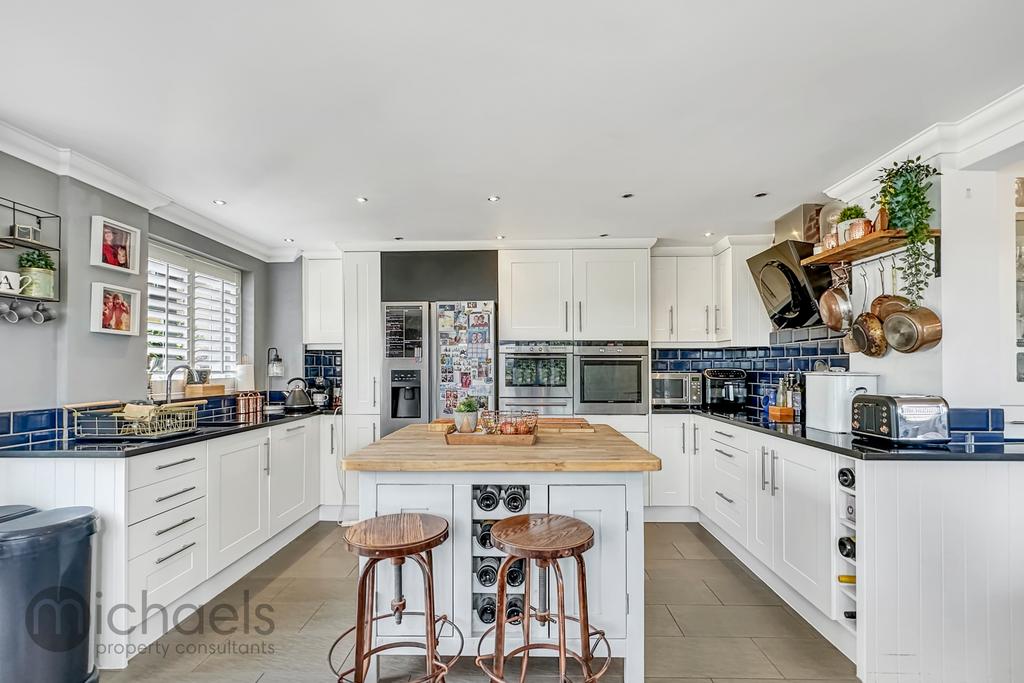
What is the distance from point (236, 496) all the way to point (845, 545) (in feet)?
10.5

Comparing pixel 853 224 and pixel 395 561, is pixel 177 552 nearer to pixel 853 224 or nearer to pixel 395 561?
pixel 395 561

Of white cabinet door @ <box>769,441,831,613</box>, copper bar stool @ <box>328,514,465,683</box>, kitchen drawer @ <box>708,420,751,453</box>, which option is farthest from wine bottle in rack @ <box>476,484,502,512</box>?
kitchen drawer @ <box>708,420,751,453</box>

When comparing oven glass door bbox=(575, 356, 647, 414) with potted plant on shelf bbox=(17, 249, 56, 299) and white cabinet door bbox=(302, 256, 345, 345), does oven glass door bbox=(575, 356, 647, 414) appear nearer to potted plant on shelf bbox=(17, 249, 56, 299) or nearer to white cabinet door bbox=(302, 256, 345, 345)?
white cabinet door bbox=(302, 256, 345, 345)

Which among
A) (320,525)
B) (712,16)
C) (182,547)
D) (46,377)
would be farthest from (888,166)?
(320,525)

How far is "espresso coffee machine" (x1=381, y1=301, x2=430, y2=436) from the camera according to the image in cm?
438

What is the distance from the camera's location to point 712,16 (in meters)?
1.59

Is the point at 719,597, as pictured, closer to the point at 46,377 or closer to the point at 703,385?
the point at 703,385

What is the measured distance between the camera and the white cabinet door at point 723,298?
440cm

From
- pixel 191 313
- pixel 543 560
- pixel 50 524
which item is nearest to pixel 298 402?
pixel 191 313

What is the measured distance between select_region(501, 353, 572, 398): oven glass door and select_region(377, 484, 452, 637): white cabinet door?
7.39 feet

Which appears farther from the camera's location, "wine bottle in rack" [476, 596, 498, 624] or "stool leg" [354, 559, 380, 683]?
"wine bottle in rack" [476, 596, 498, 624]

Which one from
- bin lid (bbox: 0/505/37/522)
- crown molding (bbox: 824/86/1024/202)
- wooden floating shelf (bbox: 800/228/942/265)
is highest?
crown molding (bbox: 824/86/1024/202)

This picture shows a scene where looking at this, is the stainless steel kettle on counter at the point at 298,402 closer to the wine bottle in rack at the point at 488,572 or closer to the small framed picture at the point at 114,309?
the small framed picture at the point at 114,309

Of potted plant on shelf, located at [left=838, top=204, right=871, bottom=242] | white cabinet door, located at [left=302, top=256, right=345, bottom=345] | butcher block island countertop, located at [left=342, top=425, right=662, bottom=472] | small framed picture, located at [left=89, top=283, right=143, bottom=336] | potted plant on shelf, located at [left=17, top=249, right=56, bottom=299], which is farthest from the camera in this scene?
white cabinet door, located at [left=302, top=256, right=345, bottom=345]
